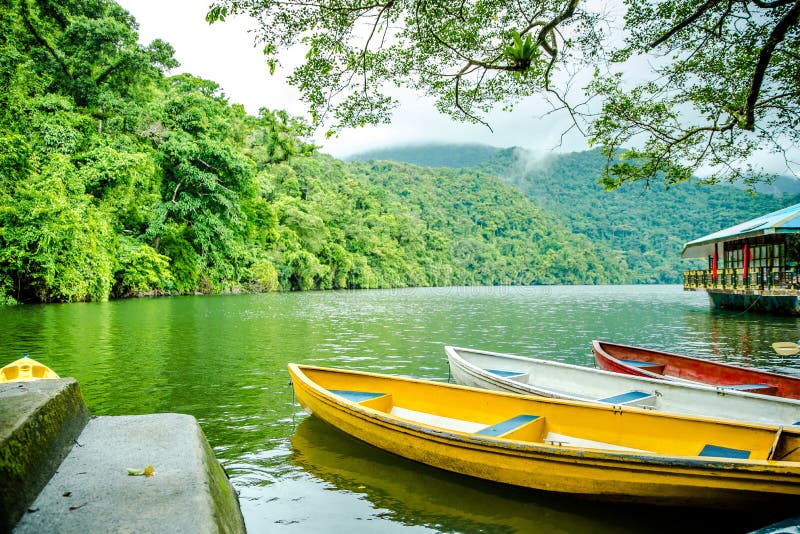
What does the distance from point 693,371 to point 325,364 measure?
7.55 meters

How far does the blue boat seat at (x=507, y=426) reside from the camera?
17.0 ft

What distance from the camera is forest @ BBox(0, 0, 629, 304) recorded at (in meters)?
26.0

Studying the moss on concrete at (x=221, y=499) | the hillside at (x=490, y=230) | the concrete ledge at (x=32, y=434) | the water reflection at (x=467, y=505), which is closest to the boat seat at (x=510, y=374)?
the water reflection at (x=467, y=505)

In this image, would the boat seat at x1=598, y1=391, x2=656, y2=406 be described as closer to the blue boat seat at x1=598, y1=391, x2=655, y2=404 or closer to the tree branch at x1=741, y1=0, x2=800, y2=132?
the blue boat seat at x1=598, y1=391, x2=655, y2=404

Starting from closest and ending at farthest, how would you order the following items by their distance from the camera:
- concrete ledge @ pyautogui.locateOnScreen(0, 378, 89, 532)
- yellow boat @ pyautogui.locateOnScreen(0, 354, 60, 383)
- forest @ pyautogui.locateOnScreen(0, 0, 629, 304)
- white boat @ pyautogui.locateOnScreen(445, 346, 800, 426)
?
concrete ledge @ pyautogui.locateOnScreen(0, 378, 89, 532)
white boat @ pyautogui.locateOnScreen(445, 346, 800, 426)
yellow boat @ pyautogui.locateOnScreen(0, 354, 60, 383)
forest @ pyautogui.locateOnScreen(0, 0, 629, 304)

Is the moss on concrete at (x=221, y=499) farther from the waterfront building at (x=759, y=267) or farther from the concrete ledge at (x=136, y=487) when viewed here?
the waterfront building at (x=759, y=267)

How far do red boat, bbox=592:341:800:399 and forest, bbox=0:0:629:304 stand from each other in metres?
7.36

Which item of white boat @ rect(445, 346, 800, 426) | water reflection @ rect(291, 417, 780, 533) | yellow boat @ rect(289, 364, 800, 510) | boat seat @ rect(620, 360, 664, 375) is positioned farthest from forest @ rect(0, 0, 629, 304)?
boat seat @ rect(620, 360, 664, 375)

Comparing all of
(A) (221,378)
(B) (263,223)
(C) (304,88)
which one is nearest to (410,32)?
(C) (304,88)

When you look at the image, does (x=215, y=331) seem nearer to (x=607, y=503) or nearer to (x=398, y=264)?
(x=607, y=503)

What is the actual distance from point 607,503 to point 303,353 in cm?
970

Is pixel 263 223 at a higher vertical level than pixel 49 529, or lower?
higher

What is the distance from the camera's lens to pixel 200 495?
3205 mm

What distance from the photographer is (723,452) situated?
14.7 ft
